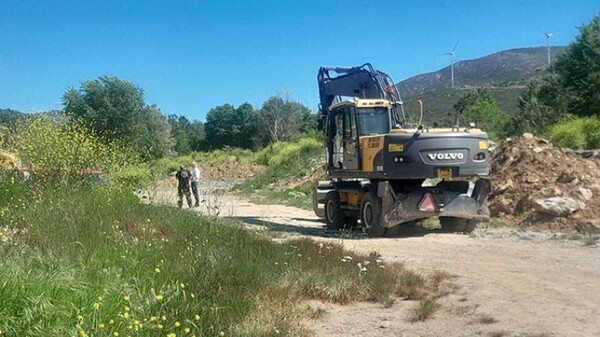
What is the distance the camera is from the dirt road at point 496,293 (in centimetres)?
709

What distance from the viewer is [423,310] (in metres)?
7.68

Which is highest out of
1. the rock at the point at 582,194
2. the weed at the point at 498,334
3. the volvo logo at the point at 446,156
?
the volvo logo at the point at 446,156

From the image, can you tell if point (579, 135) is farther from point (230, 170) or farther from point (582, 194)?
point (230, 170)

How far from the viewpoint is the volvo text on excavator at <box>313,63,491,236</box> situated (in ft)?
48.6

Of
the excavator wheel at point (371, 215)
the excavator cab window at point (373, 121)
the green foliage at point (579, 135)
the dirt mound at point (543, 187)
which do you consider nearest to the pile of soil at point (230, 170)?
the green foliage at point (579, 135)

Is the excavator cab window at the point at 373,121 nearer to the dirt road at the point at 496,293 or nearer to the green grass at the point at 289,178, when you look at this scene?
the dirt road at the point at 496,293

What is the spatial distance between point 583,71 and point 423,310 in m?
34.1

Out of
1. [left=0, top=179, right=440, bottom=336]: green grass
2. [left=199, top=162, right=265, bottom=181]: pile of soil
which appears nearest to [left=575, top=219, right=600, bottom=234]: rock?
[left=0, top=179, right=440, bottom=336]: green grass

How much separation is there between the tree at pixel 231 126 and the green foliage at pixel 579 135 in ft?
255

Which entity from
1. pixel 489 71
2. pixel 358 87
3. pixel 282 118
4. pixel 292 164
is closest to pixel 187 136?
pixel 282 118

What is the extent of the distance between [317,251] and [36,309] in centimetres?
561

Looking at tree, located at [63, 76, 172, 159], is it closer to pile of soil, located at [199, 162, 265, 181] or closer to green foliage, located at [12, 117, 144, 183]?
pile of soil, located at [199, 162, 265, 181]

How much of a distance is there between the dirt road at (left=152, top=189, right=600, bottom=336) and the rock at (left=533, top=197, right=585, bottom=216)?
190 centimetres

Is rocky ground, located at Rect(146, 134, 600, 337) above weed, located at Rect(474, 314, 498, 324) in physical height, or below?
above
